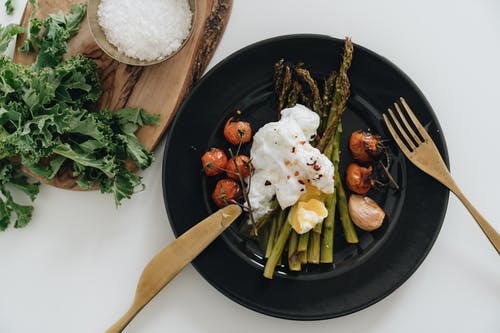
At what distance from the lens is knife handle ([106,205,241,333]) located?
1.69 m

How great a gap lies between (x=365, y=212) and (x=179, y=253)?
2.38ft

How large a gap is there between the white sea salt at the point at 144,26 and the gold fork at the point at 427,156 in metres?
0.89

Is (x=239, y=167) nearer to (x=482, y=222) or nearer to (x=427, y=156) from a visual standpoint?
(x=427, y=156)

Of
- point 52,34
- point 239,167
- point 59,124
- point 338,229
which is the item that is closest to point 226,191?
point 239,167

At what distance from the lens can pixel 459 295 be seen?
187 cm

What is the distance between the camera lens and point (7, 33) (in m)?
1.75

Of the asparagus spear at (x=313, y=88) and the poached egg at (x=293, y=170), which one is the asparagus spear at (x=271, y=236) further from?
the asparagus spear at (x=313, y=88)

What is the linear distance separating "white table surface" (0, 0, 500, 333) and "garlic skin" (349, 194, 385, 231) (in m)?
0.32

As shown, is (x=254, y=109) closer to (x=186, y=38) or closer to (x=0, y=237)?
(x=186, y=38)

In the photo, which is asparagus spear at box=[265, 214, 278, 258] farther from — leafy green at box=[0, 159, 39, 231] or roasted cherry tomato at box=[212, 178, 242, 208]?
leafy green at box=[0, 159, 39, 231]

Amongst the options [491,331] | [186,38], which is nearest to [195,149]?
[186,38]

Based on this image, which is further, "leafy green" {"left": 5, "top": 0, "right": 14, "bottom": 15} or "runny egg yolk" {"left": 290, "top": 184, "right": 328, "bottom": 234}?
"leafy green" {"left": 5, "top": 0, "right": 14, "bottom": 15}

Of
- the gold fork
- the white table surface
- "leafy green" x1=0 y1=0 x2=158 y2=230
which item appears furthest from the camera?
the white table surface

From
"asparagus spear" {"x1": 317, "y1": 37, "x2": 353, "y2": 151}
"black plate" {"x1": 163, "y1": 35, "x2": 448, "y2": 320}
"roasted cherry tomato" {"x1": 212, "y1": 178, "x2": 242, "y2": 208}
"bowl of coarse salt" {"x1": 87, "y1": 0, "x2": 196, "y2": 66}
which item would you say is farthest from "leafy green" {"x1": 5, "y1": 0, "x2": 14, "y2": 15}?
"asparagus spear" {"x1": 317, "y1": 37, "x2": 353, "y2": 151}
